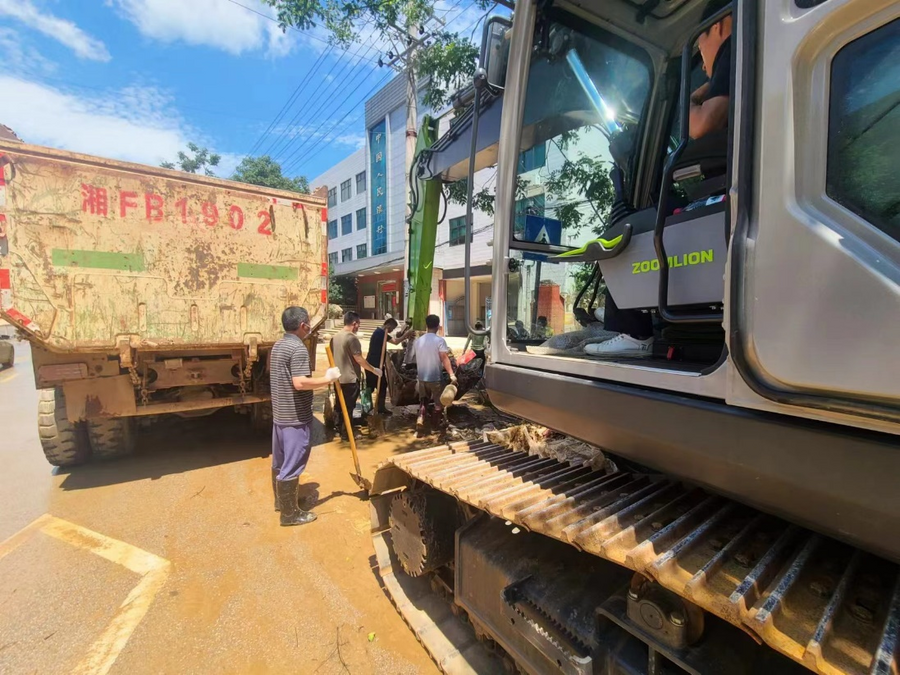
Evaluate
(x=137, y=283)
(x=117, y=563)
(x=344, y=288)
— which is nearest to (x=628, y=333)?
(x=117, y=563)

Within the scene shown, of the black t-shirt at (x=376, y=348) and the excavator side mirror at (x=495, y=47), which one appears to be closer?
the excavator side mirror at (x=495, y=47)

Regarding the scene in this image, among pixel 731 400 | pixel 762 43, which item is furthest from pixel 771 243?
pixel 762 43

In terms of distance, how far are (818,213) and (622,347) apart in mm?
957

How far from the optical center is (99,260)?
13.2 feet

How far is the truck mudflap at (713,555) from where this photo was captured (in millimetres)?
1009

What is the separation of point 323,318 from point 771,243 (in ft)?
15.8

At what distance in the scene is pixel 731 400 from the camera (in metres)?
1.16

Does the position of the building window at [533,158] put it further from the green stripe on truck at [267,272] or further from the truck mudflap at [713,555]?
the green stripe on truck at [267,272]

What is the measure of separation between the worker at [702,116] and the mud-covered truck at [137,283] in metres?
4.00

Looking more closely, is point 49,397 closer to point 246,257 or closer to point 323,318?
point 246,257

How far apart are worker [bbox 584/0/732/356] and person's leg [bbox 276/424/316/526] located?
268 cm

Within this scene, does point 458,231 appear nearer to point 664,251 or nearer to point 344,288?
point 664,251

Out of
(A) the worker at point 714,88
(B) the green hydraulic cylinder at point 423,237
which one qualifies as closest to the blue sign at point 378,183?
(B) the green hydraulic cylinder at point 423,237

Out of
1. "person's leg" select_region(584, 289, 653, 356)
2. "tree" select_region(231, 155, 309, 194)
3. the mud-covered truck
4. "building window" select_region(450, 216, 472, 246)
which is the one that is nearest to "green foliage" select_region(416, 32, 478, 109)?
"building window" select_region(450, 216, 472, 246)
